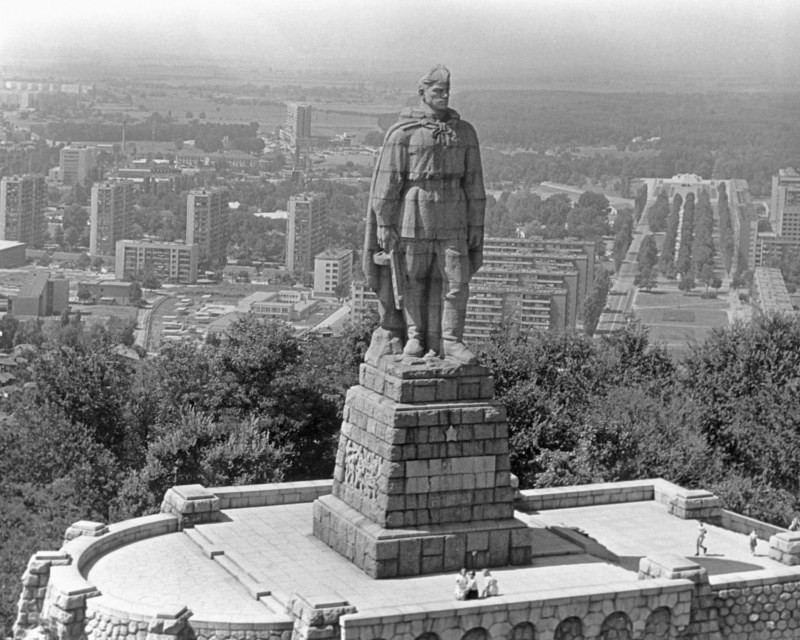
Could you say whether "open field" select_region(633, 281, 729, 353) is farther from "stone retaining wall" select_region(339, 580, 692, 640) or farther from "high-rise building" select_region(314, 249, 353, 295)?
"stone retaining wall" select_region(339, 580, 692, 640)

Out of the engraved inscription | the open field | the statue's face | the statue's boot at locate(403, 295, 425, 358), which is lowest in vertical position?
the open field

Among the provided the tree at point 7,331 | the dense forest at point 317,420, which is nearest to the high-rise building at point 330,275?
the tree at point 7,331

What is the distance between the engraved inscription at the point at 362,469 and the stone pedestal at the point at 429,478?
0.02 meters

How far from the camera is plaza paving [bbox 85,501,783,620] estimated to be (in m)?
30.5

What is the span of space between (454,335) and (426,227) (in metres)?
1.88

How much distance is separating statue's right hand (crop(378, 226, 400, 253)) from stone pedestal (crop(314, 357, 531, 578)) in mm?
1905

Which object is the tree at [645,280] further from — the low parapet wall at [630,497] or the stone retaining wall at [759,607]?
the stone retaining wall at [759,607]

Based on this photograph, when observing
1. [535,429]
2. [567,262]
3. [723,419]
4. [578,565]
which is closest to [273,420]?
[535,429]

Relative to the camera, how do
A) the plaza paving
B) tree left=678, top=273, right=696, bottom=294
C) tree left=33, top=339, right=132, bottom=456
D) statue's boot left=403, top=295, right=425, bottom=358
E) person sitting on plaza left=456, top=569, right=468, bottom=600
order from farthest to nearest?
tree left=678, top=273, right=696, bottom=294
tree left=33, top=339, right=132, bottom=456
statue's boot left=403, top=295, right=425, bottom=358
the plaza paving
person sitting on plaza left=456, top=569, right=468, bottom=600

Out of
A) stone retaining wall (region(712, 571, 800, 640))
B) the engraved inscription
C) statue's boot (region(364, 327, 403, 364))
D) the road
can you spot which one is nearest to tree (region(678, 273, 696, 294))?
the road

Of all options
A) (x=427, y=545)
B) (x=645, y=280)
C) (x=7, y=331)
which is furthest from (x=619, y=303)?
(x=427, y=545)

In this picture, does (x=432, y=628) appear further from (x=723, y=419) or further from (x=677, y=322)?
(x=677, y=322)

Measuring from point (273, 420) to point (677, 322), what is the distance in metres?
132

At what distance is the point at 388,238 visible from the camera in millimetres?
32625
